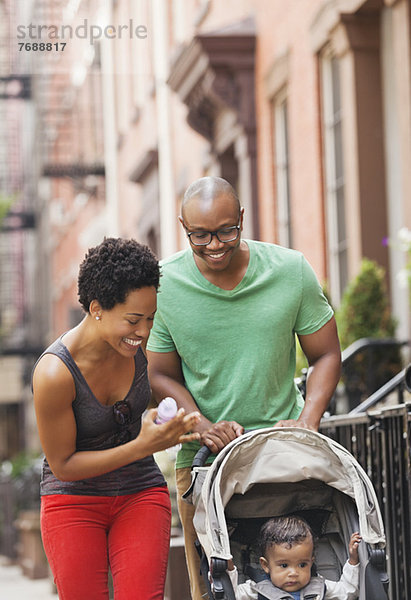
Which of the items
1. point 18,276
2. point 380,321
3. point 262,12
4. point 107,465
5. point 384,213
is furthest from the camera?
point 18,276

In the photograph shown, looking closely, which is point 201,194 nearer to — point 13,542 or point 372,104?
point 372,104

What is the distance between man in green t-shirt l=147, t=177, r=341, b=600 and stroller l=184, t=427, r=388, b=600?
17 cm

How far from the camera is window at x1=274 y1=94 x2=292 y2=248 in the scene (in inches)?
571

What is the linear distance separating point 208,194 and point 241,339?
24.1 inches

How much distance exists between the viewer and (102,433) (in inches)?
172

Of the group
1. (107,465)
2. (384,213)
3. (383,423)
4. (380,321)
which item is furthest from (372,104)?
(107,465)

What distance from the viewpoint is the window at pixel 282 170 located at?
14.5 metres

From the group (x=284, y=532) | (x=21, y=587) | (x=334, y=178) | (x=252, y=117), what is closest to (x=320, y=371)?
(x=284, y=532)

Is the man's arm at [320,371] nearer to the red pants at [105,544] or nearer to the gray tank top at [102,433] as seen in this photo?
the gray tank top at [102,433]

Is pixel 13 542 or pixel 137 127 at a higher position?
pixel 137 127

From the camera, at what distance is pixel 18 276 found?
4766 cm

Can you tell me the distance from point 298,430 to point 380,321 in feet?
20.1

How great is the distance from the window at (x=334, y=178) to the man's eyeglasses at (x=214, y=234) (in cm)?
797

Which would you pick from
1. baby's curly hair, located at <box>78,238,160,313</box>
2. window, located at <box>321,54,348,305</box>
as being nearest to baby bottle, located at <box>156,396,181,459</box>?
baby's curly hair, located at <box>78,238,160,313</box>
